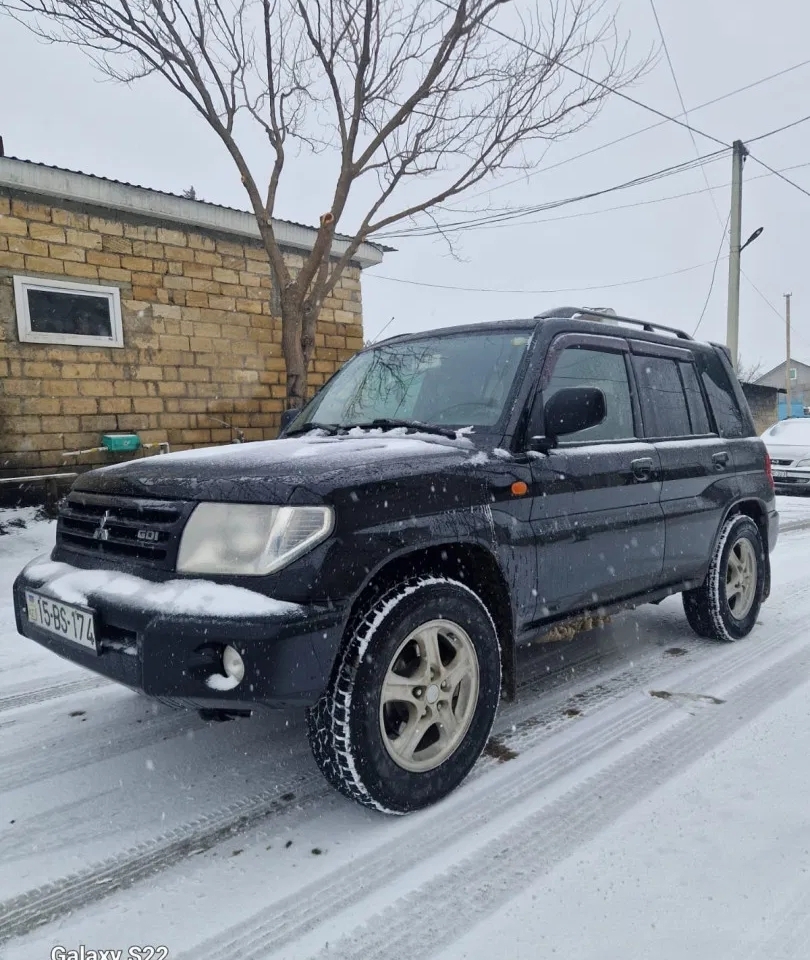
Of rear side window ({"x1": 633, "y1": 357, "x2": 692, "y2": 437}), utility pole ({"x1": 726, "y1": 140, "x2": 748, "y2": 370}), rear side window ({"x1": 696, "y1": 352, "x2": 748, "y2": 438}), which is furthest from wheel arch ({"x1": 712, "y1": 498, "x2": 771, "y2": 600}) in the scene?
utility pole ({"x1": 726, "y1": 140, "x2": 748, "y2": 370})

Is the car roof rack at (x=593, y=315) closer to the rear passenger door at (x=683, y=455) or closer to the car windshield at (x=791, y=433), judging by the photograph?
the rear passenger door at (x=683, y=455)

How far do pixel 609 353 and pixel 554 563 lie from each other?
1184 millimetres

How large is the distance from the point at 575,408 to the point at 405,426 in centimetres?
71

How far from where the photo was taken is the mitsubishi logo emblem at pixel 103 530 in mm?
2533

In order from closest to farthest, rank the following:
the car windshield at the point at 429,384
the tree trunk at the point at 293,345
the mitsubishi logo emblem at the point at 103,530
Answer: the mitsubishi logo emblem at the point at 103,530 → the car windshield at the point at 429,384 → the tree trunk at the point at 293,345

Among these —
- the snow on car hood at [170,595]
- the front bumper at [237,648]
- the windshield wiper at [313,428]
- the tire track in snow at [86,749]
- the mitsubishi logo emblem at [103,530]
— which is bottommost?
the tire track in snow at [86,749]

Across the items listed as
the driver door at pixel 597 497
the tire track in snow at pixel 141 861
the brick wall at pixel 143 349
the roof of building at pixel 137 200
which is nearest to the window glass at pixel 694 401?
the driver door at pixel 597 497

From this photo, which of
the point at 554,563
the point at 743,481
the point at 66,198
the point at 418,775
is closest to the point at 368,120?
the point at 66,198

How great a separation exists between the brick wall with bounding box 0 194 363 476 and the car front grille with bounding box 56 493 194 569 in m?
5.59

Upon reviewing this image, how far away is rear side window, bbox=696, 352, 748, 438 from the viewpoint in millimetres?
4266

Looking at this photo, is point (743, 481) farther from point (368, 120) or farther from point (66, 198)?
point (368, 120)

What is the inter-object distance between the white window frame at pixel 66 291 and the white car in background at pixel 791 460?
34.8 feet

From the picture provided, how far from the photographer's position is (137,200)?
8359mm

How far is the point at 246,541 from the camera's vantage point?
2.21 m
